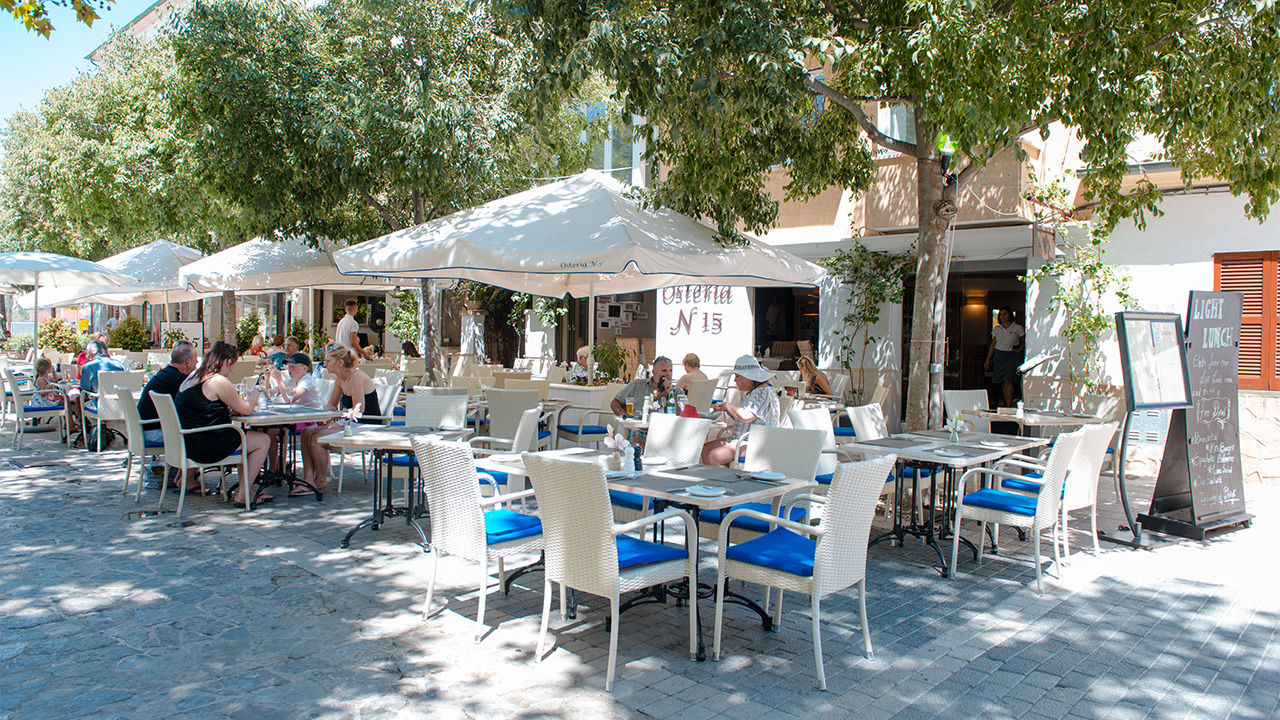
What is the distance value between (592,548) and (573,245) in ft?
11.7

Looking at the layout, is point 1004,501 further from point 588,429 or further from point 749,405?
point 588,429

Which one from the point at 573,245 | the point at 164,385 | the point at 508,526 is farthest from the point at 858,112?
the point at 164,385

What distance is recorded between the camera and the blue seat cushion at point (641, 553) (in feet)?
13.1

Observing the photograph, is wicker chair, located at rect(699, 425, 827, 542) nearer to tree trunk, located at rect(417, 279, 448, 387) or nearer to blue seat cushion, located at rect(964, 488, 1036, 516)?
blue seat cushion, located at rect(964, 488, 1036, 516)

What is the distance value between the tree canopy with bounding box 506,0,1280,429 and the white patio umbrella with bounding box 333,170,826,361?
73cm

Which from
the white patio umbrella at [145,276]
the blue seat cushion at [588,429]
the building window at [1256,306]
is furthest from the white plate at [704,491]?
the white patio umbrella at [145,276]

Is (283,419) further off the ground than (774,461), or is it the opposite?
(283,419)

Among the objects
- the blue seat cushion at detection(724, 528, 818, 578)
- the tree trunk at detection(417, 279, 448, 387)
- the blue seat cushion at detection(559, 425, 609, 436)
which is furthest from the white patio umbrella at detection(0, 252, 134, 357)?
the blue seat cushion at detection(724, 528, 818, 578)

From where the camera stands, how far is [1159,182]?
1001 cm

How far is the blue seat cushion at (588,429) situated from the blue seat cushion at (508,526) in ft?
14.2

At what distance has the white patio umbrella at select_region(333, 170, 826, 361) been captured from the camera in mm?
6922

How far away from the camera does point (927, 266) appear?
759 centimetres

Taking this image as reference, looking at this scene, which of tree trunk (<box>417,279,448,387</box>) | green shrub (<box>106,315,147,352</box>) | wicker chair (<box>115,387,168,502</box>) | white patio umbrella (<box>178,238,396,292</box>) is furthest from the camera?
green shrub (<box>106,315,147,352</box>)

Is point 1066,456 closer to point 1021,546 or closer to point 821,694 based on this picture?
point 1021,546
